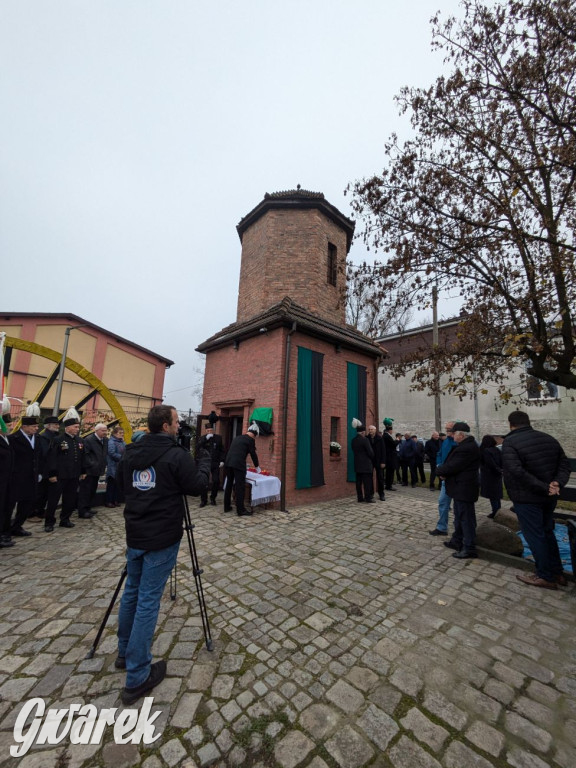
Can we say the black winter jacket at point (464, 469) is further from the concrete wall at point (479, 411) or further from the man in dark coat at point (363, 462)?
the concrete wall at point (479, 411)

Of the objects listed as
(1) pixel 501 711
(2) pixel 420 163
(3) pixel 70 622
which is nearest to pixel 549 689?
(1) pixel 501 711

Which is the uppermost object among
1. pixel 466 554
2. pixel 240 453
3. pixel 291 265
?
pixel 291 265

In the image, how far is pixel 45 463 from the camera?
6578 mm

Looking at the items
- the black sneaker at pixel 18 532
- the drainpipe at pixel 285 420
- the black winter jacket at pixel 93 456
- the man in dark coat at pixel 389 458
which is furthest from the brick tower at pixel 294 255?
the black sneaker at pixel 18 532

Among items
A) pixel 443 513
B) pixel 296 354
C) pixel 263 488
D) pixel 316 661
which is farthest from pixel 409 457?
pixel 316 661

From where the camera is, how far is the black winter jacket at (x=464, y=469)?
515 centimetres

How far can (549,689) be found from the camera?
8.18 feet

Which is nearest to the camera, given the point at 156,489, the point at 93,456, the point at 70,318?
the point at 156,489

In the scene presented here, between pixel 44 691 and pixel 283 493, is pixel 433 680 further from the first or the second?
pixel 283 493

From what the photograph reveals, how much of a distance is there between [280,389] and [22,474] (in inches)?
219

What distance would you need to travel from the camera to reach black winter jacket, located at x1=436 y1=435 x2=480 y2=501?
5.15 metres

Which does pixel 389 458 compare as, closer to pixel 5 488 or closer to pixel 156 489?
pixel 156 489

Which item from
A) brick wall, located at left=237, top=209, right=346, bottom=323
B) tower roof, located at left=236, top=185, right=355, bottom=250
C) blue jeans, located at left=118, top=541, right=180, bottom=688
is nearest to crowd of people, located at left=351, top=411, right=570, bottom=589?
blue jeans, located at left=118, top=541, right=180, bottom=688

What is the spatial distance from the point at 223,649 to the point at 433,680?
1833 mm
